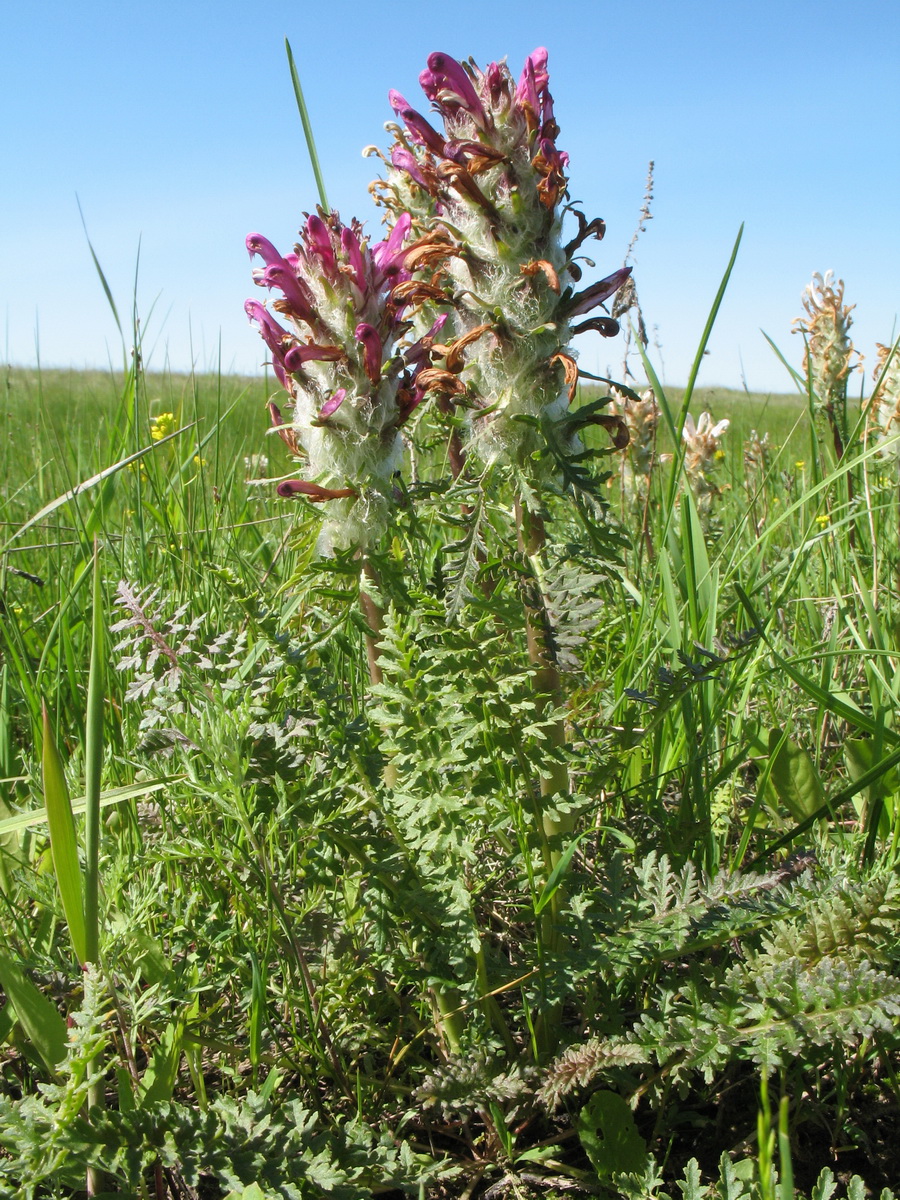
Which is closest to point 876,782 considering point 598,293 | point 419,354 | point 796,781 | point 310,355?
point 796,781

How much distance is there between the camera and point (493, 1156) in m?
1.50

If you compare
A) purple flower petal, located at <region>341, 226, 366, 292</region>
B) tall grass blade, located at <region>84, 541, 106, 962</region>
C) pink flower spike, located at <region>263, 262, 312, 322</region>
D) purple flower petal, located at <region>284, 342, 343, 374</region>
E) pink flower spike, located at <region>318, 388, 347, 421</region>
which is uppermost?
purple flower petal, located at <region>341, 226, 366, 292</region>

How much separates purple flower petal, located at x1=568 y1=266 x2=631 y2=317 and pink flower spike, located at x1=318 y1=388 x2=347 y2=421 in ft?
1.47

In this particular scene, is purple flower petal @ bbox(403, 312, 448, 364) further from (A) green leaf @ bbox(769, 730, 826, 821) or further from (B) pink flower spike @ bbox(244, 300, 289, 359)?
(A) green leaf @ bbox(769, 730, 826, 821)

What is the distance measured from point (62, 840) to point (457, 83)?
1368 mm

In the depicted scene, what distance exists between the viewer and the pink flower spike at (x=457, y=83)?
154 centimetres

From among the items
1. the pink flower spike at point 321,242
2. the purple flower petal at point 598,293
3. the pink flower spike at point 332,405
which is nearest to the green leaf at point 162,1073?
the pink flower spike at point 332,405

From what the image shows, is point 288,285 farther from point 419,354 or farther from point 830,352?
point 830,352

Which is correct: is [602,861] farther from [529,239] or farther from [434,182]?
[434,182]

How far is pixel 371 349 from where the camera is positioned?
1565mm

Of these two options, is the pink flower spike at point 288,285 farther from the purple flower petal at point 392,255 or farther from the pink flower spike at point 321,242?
the purple flower petal at point 392,255

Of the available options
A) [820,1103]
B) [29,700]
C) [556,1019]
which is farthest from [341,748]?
[820,1103]

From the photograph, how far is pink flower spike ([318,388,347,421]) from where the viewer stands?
1541 mm

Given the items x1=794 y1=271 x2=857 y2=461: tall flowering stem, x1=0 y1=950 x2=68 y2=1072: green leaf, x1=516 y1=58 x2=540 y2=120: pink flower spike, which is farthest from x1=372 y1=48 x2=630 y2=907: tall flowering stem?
x1=794 y1=271 x2=857 y2=461: tall flowering stem
